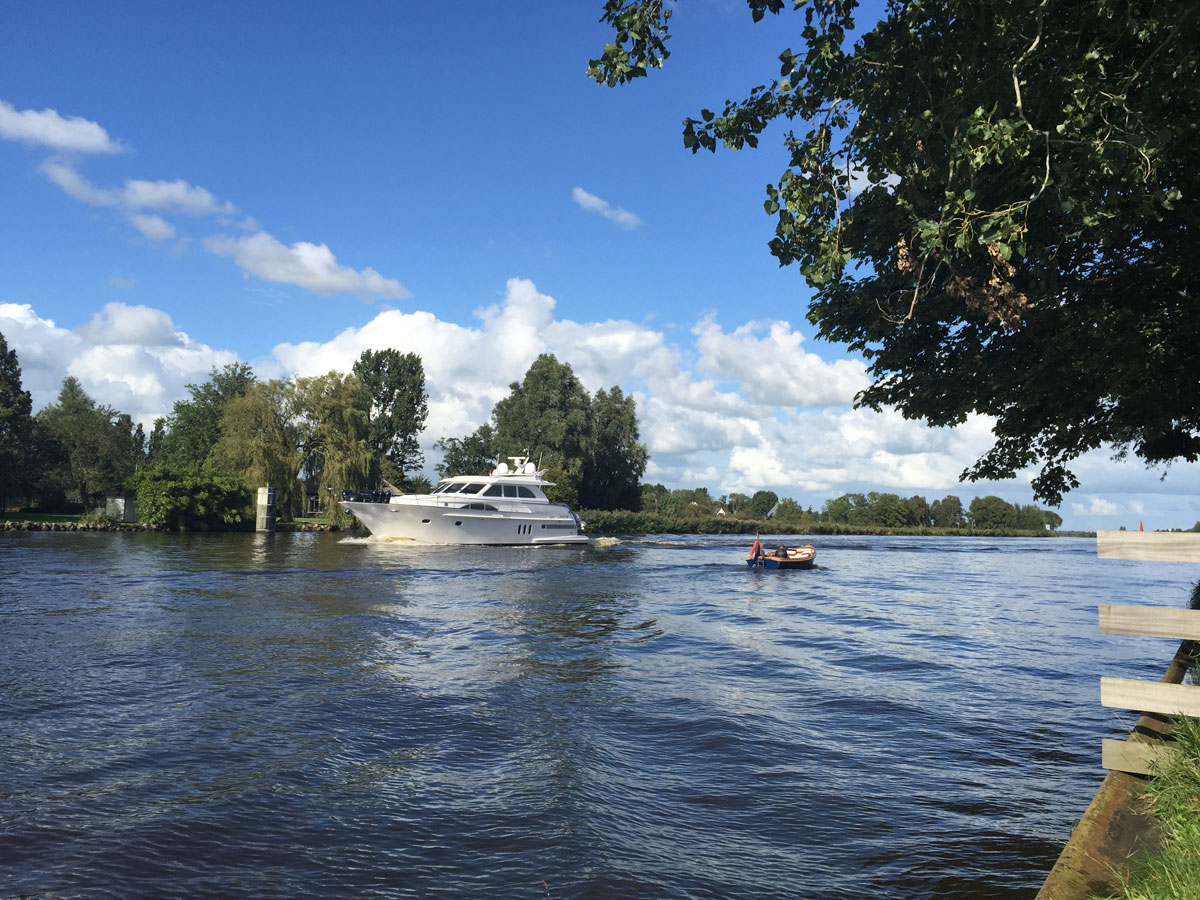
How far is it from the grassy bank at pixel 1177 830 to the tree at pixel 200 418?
74178 millimetres

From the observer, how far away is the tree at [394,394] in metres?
75.0

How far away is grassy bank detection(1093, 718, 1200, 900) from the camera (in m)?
3.52

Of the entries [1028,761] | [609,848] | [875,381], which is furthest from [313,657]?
[875,381]

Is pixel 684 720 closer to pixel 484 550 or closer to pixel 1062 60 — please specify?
pixel 1062 60

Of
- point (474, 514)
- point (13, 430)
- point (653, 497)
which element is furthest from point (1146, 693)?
point (653, 497)

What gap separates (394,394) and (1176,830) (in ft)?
248

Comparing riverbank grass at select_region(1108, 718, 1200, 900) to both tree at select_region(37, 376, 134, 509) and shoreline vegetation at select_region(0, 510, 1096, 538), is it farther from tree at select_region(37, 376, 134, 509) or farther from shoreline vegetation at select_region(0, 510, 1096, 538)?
tree at select_region(37, 376, 134, 509)

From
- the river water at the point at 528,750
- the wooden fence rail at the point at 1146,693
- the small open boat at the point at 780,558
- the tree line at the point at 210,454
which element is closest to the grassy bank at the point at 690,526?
the tree line at the point at 210,454

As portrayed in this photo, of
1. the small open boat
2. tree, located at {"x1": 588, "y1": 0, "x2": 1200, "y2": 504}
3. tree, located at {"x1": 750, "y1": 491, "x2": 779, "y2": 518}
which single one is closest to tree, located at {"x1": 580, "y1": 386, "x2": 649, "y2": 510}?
the small open boat

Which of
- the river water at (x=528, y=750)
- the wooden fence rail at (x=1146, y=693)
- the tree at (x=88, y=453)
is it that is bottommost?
the river water at (x=528, y=750)

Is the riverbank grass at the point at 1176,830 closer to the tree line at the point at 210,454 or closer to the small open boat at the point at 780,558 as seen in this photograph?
the small open boat at the point at 780,558

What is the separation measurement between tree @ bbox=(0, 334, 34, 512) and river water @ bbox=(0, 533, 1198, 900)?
141 ft

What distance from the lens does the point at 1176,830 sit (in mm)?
4020

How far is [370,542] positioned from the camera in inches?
1641
